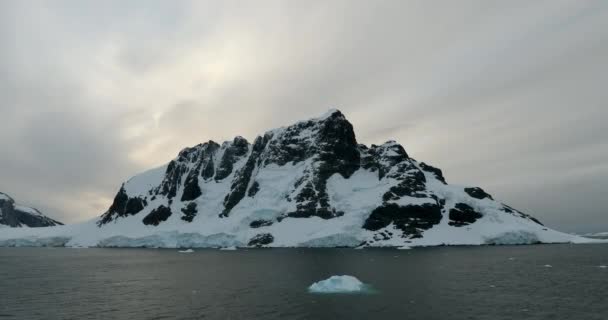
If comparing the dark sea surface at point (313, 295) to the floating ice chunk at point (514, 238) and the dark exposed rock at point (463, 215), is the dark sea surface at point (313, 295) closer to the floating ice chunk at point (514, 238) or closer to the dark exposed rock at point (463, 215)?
the floating ice chunk at point (514, 238)

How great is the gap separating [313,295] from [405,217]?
137177 millimetres

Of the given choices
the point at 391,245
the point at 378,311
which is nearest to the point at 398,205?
the point at 391,245

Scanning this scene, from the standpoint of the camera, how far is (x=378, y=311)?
1978 inches

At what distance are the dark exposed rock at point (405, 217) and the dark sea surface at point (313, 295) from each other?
85.1 metres

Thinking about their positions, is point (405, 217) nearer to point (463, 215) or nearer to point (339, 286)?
point (463, 215)

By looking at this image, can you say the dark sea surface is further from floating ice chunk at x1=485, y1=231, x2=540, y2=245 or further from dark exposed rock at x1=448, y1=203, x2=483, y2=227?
dark exposed rock at x1=448, y1=203, x2=483, y2=227

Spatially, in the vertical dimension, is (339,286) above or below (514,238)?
below

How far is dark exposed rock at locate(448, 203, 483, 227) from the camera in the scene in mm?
190062

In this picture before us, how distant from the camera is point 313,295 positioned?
62062 millimetres

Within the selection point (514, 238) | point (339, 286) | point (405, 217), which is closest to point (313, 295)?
point (339, 286)

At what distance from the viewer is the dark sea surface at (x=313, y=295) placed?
5078 cm

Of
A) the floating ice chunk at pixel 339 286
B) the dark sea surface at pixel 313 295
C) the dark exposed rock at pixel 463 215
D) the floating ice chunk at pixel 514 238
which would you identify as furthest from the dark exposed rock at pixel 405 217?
the floating ice chunk at pixel 339 286

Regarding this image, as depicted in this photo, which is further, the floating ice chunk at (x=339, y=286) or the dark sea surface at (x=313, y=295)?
the floating ice chunk at (x=339, y=286)

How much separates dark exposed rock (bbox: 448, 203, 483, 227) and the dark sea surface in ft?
286
